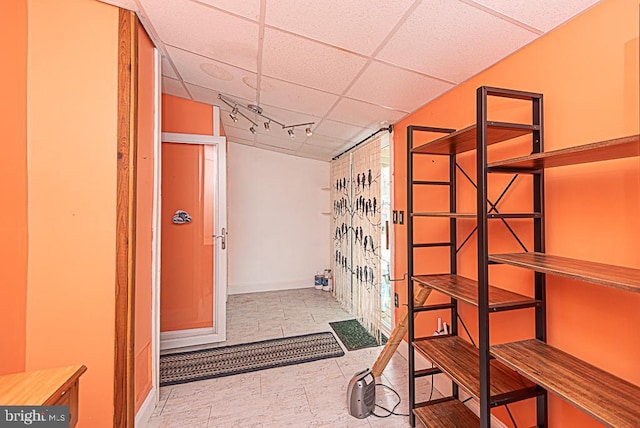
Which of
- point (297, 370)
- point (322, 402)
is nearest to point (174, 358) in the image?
point (297, 370)

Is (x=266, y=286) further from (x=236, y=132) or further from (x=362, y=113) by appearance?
(x=362, y=113)

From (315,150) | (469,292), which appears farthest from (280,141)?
(469,292)

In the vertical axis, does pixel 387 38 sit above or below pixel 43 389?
above

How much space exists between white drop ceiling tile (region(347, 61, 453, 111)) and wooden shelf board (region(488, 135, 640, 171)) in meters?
0.94

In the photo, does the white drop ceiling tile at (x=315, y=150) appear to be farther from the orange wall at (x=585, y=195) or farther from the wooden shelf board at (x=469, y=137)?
the orange wall at (x=585, y=195)

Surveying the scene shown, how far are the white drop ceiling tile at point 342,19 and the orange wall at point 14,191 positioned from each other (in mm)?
1237

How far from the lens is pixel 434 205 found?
7.45 ft

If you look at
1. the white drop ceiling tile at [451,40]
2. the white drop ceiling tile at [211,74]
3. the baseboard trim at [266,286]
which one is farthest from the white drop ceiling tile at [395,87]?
the baseboard trim at [266,286]

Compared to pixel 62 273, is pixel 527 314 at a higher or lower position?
lower

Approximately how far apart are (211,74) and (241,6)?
1.01 meters

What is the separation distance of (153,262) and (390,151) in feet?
7.66

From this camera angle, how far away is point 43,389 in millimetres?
952

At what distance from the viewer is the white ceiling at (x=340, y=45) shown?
128cm

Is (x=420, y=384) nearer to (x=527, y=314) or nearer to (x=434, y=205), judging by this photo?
(x=527, y=314)
